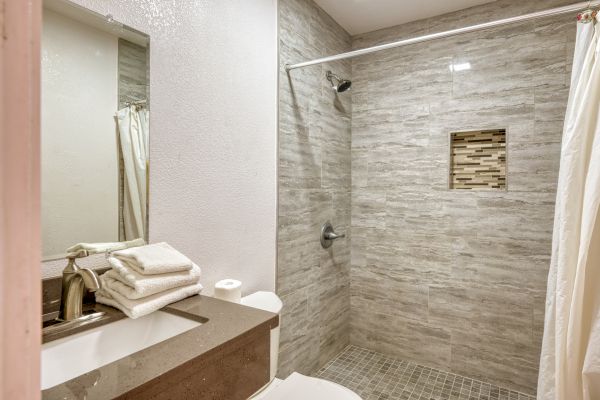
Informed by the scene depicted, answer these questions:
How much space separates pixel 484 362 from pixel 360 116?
194 centimetres

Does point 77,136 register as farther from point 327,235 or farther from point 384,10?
point 384,10

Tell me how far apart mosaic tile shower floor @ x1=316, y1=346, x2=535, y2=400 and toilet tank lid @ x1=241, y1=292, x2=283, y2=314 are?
39.9 inches

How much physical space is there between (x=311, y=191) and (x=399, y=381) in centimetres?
139

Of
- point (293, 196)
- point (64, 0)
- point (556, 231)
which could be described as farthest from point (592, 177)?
point (64, 0)

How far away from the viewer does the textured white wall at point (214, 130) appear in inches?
51.0

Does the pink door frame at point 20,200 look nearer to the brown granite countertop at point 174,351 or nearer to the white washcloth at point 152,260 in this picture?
the brown granite countertop at point 174,351

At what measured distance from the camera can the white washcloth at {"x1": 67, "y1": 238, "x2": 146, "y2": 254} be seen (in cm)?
105

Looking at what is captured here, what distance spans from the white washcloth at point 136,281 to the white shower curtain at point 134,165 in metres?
0.16

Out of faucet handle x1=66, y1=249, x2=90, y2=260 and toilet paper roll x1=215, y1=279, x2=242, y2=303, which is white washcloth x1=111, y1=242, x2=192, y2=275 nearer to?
faucet handle x1=66, y1=249, x2=90, y2=260

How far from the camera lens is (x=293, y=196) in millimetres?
2105

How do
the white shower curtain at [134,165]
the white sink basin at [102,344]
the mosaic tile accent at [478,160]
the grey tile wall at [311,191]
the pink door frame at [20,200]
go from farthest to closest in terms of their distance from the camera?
the mosaic tile accent at [478,160] → the grey tile wall at [311,191] → the white shower curtain at [134,165] → the white sink basin at [102,344] → the pink door frame at [20,200]

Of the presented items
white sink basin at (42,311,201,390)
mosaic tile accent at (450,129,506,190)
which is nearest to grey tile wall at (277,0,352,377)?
mosaic tile accent at (450,129,506,190)

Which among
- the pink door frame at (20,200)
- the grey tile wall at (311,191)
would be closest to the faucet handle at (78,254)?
the pink door frame at (20,200)

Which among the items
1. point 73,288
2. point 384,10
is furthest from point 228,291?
point 384,10
